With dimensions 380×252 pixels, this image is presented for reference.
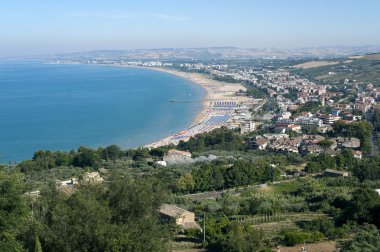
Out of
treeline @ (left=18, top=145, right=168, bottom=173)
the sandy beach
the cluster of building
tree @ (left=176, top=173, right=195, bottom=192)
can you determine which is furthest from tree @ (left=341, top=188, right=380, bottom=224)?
the sandy beach

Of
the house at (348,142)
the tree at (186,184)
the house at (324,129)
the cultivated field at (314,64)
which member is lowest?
the house at (324,129)

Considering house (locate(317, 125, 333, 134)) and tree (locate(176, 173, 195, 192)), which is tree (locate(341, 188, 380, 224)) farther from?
house (locate(317, 125, 333, 134))

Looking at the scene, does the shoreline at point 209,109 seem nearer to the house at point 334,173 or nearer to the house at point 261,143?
the house at point 261,143

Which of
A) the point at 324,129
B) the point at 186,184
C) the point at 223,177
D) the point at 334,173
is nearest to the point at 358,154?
the point at 334,173

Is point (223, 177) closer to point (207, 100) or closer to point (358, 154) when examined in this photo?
point (358, 154)

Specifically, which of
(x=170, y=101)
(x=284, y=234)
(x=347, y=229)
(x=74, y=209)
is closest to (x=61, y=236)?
(x=74, y=209)

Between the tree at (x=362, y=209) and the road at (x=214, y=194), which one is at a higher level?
the tree at (x=362, y=209)

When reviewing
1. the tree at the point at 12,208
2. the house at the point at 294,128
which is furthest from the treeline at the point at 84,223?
the house at the point at 294,128
